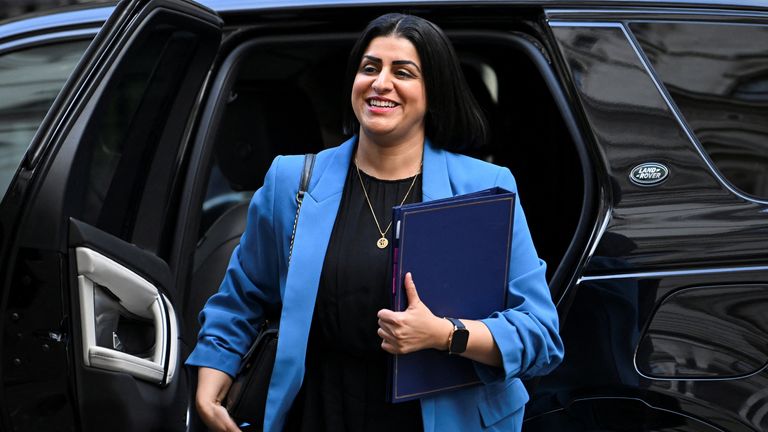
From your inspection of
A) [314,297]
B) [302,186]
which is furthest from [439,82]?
[314,297]

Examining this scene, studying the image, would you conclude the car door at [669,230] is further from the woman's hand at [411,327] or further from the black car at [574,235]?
the woman's hand at [411,327]

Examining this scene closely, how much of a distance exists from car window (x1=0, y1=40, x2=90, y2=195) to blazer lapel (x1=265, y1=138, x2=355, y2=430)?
617 mm

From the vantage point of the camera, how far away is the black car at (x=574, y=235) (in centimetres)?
196

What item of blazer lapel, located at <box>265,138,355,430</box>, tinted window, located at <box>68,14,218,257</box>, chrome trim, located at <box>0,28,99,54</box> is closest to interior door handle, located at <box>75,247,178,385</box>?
tinted window, located at <box>68,14,218,257</box>

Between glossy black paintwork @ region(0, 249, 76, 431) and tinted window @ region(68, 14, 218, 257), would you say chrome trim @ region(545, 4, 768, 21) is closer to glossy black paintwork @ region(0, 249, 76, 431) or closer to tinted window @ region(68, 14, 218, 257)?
tinted window @ region(68, 14, 218, 257)

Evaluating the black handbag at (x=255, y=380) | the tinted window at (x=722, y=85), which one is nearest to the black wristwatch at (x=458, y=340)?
the black handbag at (x=255, y=380)

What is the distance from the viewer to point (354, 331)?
6.80 ft

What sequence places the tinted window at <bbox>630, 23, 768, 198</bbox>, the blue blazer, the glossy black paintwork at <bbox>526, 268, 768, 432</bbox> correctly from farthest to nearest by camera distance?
the tinted window at <bbox>630, 23, 768, 198</bbox>
the glossy black paintwork at <bbox>526, 268, 768, 432</bbox>
the blue blazer

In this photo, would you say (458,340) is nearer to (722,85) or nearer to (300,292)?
(300,292)

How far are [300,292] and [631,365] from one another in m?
0.76

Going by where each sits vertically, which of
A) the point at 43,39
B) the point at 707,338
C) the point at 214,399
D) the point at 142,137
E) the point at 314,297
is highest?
the point at 43,39

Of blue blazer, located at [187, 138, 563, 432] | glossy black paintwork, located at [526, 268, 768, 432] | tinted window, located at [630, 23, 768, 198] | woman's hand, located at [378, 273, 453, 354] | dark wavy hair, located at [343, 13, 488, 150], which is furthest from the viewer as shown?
tinted window, located at [630, 23, 768, 198]

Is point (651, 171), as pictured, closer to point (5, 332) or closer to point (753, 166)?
point (753, 166)

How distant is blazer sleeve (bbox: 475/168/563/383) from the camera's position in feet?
6.55
